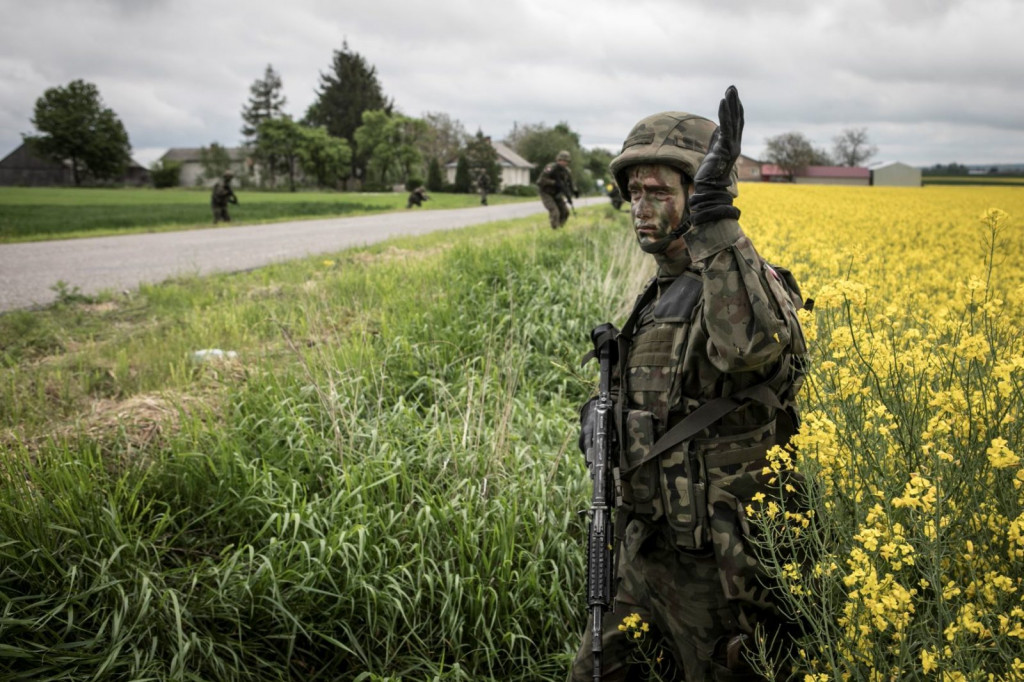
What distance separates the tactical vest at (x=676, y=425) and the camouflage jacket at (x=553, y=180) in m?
11.7

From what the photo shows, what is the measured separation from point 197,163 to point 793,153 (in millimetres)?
65611

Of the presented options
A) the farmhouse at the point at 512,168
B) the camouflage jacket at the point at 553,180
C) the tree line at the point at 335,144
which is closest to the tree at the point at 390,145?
A: the tree line at the point at 335,144

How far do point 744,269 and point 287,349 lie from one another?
4204mm

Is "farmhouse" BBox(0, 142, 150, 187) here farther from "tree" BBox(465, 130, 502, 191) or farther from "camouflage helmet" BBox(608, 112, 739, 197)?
"camouflage helmet" BBox(608, 112, 739, 197)

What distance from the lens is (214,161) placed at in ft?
214

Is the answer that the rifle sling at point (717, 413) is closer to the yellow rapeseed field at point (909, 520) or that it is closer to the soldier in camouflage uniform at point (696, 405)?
the soldier in camouflage uniform at point (696, 405)

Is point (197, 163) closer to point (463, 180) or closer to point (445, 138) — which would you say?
point (445, 138)

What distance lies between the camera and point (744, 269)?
1685 mm

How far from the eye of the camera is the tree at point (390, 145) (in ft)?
182

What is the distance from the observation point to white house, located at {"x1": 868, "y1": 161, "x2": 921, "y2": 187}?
39.5 meters

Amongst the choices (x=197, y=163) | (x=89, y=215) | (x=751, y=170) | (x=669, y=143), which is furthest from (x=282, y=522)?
(x=197, y=163)

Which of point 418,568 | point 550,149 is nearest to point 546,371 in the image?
point 418,568

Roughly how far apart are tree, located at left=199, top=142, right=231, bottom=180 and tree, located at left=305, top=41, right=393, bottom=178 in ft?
36.0

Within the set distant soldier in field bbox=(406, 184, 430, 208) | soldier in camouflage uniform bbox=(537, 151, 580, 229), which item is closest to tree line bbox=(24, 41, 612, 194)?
distant soldier in field bbox=(406, 184, 430, 208)
